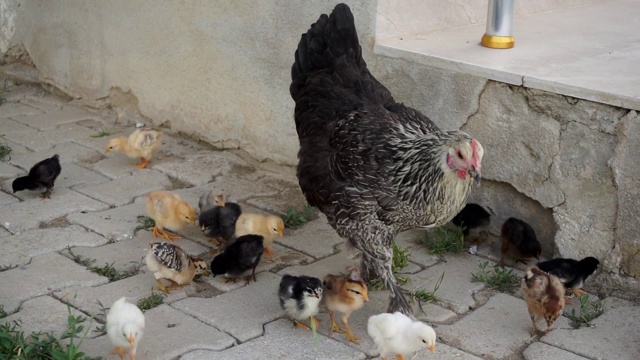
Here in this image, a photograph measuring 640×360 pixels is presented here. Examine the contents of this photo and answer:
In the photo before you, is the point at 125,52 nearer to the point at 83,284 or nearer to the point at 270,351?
the point at 83,284

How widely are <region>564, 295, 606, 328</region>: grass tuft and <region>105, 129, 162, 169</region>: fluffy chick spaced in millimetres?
3070

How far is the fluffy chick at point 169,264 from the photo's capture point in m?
4.54

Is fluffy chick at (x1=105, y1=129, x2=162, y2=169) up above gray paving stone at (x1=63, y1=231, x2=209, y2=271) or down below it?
above

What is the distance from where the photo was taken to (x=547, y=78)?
16.1 ft

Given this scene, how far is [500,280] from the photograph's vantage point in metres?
4.88

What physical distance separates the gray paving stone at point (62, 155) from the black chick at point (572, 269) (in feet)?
11.2

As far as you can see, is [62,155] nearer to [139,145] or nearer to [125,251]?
[139,145]

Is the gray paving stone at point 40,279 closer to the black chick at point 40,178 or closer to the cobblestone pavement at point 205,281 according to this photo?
the cobblestone pavement at point 205,281

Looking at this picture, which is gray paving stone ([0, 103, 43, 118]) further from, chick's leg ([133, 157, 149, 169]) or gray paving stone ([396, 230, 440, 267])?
gray paving stone ([396, 230, 440, 267])

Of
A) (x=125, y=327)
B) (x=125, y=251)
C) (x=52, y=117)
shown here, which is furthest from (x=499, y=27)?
(x=52, y=117)

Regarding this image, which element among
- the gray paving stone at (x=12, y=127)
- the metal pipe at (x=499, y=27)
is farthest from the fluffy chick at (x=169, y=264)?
the gray paving stone at (x=12, y=127)

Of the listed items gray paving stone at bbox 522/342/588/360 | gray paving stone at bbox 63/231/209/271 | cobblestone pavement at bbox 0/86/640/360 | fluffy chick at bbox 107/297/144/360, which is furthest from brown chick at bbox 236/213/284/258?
gray paving stone at bbox 522/342/588/360

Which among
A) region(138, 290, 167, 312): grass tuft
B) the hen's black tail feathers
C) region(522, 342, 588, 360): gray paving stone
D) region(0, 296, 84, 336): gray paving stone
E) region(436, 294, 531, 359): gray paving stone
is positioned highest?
the hen's black tail feathers

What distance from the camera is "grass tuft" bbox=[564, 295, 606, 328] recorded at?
450 centimetres
